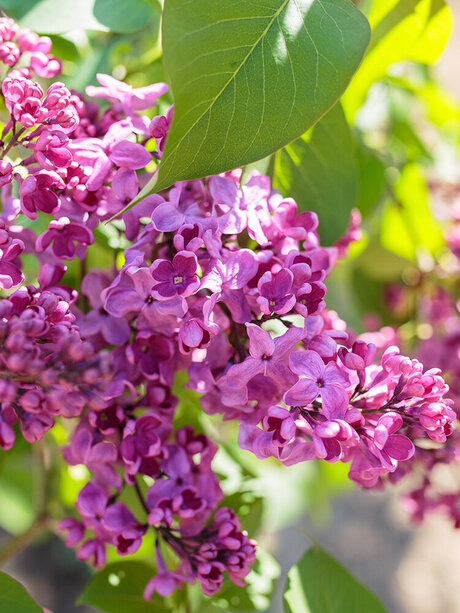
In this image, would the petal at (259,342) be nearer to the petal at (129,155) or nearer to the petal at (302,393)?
Result: the petal at (302,393)

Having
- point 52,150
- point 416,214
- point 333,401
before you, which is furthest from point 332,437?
point 416,214

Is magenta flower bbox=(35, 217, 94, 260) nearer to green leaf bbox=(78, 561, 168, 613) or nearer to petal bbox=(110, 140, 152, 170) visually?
petal bbox=(110, 140, 152, 170)

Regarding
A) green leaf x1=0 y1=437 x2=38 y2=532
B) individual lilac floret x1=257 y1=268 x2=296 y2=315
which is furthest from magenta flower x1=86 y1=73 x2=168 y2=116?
green leaf x1=0 y1=437 x2=38 y2=532

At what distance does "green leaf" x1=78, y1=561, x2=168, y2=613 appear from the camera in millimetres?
A: 525

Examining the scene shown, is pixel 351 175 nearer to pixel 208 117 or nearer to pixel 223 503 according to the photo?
pixel 208 117

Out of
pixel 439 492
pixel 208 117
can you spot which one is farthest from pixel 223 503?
pixel 208 117

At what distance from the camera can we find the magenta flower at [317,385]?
371 mm

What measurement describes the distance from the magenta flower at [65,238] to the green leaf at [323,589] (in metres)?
0.30

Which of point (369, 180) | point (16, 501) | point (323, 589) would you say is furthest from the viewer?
point (16, 501)

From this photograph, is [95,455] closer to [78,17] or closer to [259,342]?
[259,342]

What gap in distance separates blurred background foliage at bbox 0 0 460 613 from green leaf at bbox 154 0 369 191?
0.09 metres

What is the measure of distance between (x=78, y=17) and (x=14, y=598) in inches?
17.9

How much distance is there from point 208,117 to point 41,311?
15 centimetres

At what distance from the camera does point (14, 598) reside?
45 centimetres
